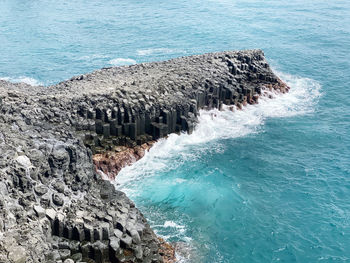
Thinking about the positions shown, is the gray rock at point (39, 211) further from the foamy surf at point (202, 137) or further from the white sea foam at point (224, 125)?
the white sea foam at point (224, 125)

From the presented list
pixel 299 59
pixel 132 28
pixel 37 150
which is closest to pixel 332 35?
pixel 299 59

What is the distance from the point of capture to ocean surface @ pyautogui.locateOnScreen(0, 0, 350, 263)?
1501 inches

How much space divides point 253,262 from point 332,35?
74.7 meters

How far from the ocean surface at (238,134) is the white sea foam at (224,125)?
16 centimetres

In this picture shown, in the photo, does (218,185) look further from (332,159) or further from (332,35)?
(332,35)

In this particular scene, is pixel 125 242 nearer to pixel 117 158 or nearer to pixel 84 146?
pixel 84 146

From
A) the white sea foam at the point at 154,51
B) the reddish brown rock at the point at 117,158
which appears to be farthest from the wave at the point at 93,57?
the reddish brown rock at the point at 117,158

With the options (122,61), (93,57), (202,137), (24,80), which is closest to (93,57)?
(93,57)

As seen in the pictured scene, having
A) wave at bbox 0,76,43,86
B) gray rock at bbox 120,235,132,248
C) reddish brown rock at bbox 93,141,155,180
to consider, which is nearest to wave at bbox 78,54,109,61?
wave at bbox 0,76,43,86

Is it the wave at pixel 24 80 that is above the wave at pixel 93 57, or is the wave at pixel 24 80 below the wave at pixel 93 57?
below

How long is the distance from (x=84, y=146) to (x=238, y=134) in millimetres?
22903

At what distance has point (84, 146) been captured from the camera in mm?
40406

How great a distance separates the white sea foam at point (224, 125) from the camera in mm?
47031

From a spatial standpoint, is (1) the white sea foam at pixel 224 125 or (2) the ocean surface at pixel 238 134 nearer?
(2) the ocean surface at pixel 238 134
